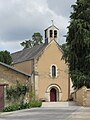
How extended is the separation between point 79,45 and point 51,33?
82.3ft

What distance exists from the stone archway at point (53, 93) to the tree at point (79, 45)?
19.7 m

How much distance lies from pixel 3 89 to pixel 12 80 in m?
1.79

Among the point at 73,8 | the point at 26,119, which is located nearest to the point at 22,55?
the point at 73,8

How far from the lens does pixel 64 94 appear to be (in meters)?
65.2

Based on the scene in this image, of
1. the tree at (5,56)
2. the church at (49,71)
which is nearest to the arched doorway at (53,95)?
the church at (49,71)

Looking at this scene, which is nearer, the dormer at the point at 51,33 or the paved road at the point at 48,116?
the paved road at the point at 48,116

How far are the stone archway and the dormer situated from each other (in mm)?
8480

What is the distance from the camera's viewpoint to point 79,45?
143ft

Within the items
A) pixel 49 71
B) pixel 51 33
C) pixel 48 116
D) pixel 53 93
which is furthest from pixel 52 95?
pixel 48 116

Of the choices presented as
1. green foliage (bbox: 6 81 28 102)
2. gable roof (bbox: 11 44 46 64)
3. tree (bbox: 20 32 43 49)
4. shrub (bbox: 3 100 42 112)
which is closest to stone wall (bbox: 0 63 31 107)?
green foliage (bbox: 6 81 28 102)

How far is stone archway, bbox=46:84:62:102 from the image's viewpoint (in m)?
64.2

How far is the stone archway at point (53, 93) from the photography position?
64.2 metres

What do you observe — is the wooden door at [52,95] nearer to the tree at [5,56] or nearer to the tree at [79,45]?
the tree at [5,56]

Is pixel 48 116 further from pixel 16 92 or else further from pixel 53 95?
pixel 53 95
